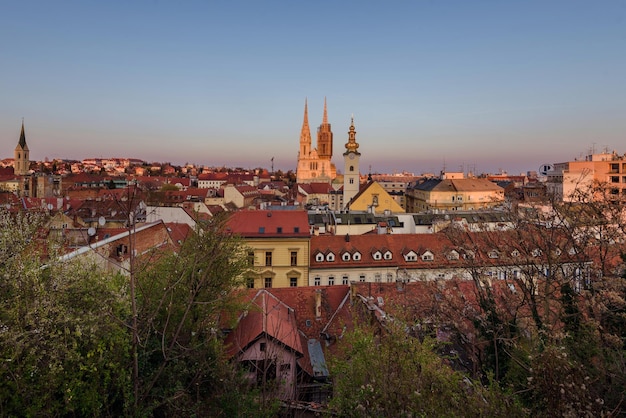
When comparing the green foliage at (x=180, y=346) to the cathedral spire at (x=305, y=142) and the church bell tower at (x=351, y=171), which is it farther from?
the cathedral spire at (x=305, y=142)

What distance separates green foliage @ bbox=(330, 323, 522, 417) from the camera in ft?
24.9

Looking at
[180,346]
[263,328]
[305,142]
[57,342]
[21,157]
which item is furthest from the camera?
[305,142]

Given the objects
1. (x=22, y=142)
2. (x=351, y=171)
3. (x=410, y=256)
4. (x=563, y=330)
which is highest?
(x=22, y=142)

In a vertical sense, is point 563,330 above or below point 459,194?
below

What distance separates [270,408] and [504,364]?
767 cm

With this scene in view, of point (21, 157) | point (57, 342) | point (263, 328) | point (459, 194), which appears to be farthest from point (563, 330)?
point (21, 157)

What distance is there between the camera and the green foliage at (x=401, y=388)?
7590 millimetres

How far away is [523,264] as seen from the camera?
16.4 metres

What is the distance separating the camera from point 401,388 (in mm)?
7855

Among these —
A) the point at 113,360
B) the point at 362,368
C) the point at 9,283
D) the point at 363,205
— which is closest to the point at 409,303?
the point at 362,368

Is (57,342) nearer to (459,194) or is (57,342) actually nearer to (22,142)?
(459,194)

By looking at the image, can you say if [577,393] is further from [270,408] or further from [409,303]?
[409,303]

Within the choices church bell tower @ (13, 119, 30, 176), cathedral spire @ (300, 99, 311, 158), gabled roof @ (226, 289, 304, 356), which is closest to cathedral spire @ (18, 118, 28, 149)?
church bell tower @ (13, 119, 30, 176)

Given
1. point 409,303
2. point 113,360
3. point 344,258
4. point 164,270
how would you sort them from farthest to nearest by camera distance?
point 344,258 → point 409,303 → point 164,270 → point 113,360
